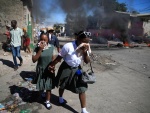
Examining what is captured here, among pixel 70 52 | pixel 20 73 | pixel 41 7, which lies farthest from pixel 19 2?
pixel 70 52

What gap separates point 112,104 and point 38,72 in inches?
68.0

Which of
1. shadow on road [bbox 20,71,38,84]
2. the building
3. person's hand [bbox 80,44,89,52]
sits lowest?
shadow on road [bbox 20,71,38,84]

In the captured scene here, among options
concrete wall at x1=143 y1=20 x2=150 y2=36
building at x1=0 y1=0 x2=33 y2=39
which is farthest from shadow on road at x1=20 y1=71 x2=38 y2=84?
concrete wall at x1=143 y1=20 x2=150 y2=36

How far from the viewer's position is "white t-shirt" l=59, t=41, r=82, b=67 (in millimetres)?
3131

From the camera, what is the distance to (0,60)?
7195mm

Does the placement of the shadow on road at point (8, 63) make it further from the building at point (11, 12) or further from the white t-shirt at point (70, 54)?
the white t-shirt at point (70, 54)

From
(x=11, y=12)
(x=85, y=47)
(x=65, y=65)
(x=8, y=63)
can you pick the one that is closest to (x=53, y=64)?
(x=65, y=65)

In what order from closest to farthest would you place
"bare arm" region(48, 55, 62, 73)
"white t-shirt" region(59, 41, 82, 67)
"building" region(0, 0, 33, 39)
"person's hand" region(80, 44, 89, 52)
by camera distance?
"person's hand" region(80, 44, 89, 52)
"white t-shirt" region(59, 41, 82, 67)
"bare arm" region(48, 55, 62, 73)
"building" region(0, 0, 33, 39)

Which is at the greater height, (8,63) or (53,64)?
(53,64)

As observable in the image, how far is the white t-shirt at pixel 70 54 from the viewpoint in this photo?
3131 mm

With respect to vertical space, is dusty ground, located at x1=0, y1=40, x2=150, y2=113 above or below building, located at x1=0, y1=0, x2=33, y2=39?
below

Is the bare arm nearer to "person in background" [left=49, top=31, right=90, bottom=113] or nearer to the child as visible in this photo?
"person in background" [left=49, top=31, right=90, bottom=113]

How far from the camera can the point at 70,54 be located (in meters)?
3.13

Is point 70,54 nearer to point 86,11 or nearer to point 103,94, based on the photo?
point 103,94
